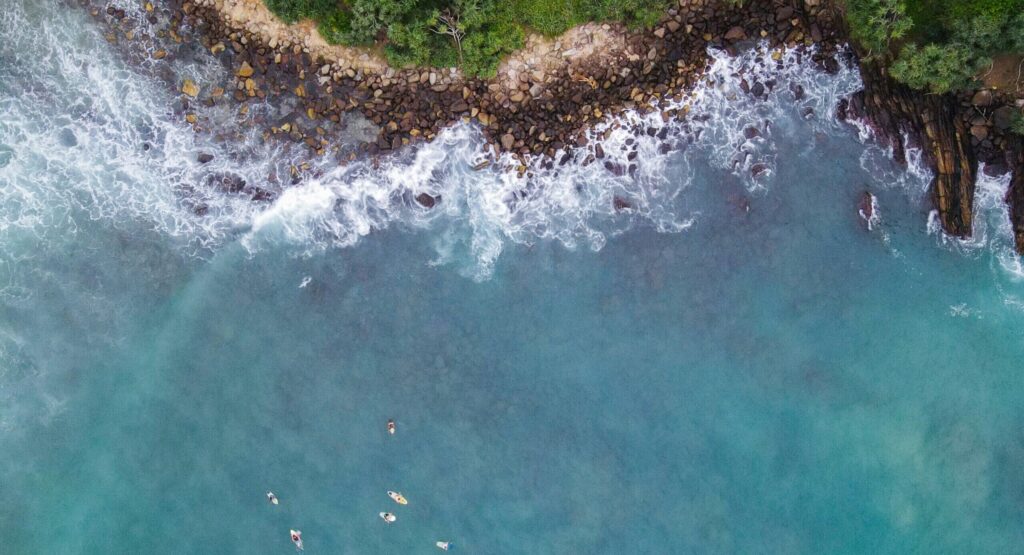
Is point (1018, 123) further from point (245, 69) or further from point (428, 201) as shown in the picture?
point (245, 69)

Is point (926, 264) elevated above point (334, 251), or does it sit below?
above

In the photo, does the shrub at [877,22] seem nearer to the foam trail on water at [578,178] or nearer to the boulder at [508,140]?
the foam trail on water at [578,178]

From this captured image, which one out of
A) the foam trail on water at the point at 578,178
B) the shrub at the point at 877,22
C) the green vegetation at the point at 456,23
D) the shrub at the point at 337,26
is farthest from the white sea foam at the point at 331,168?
the shrub at the point at 337,26

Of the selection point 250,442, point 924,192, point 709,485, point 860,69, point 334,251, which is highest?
point 860,69

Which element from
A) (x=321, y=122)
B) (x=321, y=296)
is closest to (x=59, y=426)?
(x=321, y=296)

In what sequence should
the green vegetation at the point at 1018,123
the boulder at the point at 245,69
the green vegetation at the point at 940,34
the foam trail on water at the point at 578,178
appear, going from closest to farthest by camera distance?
the green vegetation at the point at 940,34 < the green vegetation at the point at 1018,123 < the foam trail on water at the point at 578,178 < the boulder at the point at 245,69

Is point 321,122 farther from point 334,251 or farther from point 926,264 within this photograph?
point 926,264

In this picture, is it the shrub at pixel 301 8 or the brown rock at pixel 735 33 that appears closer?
the shrub at pixel 301 8
